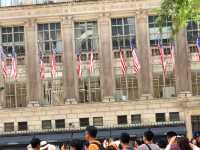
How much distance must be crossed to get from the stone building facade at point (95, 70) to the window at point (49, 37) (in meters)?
0.09

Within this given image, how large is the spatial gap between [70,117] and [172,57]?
1033 cm

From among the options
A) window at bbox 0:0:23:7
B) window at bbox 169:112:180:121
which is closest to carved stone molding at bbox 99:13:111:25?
window at bbox 0:0:23:7

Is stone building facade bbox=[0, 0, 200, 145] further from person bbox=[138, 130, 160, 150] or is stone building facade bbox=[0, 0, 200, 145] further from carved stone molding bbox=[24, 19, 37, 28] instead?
person bbox=[138, 130, 160, 150]

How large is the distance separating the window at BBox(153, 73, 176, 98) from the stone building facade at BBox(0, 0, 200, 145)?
0.28 ft

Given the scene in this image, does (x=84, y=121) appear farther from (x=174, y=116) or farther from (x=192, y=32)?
(x=192, y=32)

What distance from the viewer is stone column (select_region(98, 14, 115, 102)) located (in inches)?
2137

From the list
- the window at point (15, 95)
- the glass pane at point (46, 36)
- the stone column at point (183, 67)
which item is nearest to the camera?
the stone column at point (183, 67)

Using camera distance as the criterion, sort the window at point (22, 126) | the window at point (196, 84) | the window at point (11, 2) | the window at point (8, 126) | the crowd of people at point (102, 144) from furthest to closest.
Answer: the window at point (11, 2)
the window at point (8, 126)
the window at point (22, 126)
the window at point (196, 84)
the crowd of people at point (102, 144)

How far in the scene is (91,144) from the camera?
40.3 ft

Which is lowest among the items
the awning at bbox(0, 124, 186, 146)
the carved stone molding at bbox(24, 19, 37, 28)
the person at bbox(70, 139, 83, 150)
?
the awning at bbox(0, 124, 186, 146)

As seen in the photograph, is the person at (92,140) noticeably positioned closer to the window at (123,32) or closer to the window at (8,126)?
the window at (123,32)

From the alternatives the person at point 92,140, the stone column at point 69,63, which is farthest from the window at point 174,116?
the person at point 92,140

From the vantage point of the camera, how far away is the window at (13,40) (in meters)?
55.8

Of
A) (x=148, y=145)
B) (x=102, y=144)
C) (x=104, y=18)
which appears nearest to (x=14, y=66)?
(x=104, y=18)
